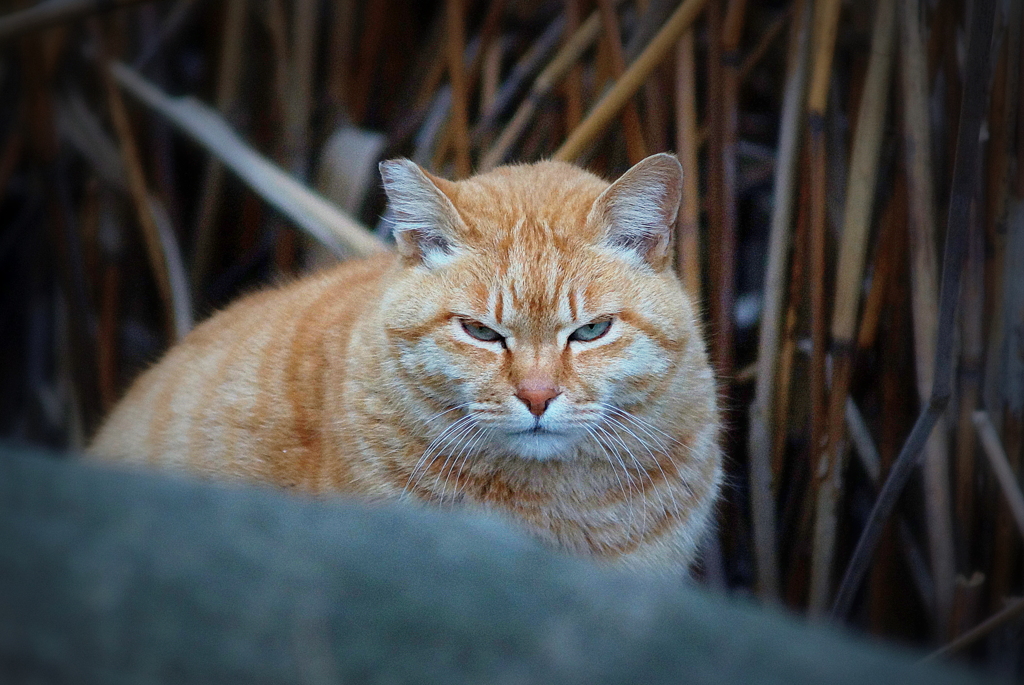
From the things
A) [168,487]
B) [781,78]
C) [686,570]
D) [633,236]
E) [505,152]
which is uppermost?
[781,78]

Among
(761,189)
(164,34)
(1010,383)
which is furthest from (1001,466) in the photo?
(164,34)

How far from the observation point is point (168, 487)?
1184mm

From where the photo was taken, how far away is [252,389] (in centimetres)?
239

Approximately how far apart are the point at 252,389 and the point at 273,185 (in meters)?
0.81

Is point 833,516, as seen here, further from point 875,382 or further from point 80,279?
point 80,279

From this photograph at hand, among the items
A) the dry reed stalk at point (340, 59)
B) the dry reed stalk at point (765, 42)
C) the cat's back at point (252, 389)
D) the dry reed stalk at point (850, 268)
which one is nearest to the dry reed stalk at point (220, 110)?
the dry reed stalk at point (340, 59)

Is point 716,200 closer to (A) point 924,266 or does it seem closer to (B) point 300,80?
(A) point 924,266

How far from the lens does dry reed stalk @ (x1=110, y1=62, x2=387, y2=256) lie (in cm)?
280

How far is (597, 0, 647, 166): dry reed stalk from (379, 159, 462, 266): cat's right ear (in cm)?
71

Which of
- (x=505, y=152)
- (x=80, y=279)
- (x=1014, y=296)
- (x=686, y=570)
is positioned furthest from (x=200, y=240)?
(x=1014, y=296)

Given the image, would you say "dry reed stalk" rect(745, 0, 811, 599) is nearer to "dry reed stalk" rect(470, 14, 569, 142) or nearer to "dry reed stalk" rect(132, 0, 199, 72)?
"dry reed stalk" rect(470, 14, 569, 142)

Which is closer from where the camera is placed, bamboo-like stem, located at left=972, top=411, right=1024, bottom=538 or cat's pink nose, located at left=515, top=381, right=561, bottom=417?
cat's pink nose, located at left=515, top=381, right=561, bottom=417

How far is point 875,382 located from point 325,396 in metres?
1.59

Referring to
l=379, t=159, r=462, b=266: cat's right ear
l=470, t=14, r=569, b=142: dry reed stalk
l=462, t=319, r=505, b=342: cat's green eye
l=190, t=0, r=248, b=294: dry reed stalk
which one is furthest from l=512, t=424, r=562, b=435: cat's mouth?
l=190, t=0, r=248, b=294: dry reed stalk
